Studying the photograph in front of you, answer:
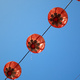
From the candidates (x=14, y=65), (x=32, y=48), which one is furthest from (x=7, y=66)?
(x=32, y=48)

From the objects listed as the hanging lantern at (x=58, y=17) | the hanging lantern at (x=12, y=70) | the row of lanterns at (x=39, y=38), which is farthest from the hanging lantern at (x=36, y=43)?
the hanging lantern at (x=12, y=70)

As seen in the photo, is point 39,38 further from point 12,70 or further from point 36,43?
point 12,70

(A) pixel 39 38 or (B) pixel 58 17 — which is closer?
(B) pixel 58 17

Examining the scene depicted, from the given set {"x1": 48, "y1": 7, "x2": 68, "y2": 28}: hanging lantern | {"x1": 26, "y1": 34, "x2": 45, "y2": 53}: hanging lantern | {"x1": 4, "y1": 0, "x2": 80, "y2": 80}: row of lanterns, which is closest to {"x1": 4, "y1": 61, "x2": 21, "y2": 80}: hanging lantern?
{"x1": 4, "y1": 0, "x2": 80, "y2": 80}: row of lanterns

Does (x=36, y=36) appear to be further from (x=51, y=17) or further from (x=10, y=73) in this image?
(x=10, y=73)

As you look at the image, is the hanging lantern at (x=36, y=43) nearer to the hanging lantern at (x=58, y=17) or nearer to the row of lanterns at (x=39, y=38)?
the row of lanterns at (x=39, y=38)

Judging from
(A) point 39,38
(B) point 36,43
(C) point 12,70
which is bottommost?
(C) point 12,70

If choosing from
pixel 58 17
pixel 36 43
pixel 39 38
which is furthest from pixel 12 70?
pixel 58 17

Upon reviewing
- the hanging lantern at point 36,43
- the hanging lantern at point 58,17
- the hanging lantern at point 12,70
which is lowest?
the hanging lantern at point 12,70

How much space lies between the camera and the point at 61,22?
559 cm

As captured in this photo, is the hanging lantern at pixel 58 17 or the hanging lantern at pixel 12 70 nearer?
the hanging lantern at pixel 58 17

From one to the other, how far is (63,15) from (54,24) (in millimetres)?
508

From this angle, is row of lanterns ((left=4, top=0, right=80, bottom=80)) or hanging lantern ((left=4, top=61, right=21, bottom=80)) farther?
hanging lantern ((left=4, top=61, right=21, bottom=80))

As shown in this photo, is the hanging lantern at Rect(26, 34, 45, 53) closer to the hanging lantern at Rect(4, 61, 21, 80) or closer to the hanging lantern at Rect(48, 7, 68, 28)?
the hanging lantern at Rect(48, 7, 68, 28)
